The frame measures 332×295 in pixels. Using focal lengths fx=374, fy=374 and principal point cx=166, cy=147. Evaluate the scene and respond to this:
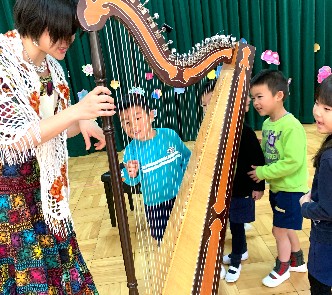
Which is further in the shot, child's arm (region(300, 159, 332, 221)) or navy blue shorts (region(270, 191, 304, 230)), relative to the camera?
navy blue shorts (region(270, 191, 304, 230))

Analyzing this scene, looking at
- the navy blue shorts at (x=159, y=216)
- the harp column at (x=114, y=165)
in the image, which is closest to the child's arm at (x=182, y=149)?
the navy blue shorts at (x=159, y=216)

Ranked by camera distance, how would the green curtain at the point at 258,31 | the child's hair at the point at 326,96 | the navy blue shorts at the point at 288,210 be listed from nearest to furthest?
the child's hair at the point at 326,96, the navy blue shorts at the point at 288,210, the green curtain at the point at 258,31

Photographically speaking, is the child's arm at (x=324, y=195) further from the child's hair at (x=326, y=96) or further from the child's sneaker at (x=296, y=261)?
the child's sneaker at (x=296, y=261)

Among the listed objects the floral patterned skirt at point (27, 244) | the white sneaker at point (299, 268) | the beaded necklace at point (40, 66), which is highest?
the beaded necklace at point (40, 66)

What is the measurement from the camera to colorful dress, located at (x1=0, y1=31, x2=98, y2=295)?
3.50ft

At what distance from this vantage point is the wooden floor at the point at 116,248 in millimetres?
1715

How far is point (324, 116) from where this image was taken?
1.16 meters

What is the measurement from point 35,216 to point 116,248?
1183 mm

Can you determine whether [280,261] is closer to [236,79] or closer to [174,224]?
[174,224]

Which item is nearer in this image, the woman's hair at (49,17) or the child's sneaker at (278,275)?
the woman's hair at (49,17)

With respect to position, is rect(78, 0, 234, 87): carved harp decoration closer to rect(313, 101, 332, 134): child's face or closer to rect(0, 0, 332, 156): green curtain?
rect(313, 101, 332, 134): child's face

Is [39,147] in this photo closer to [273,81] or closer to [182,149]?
[182,149]

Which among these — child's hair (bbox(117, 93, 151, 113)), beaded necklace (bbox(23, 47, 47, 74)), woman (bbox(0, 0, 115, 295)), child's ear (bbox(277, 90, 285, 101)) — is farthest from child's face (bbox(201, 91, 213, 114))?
beaded necklace (bbox(23, 47, 47, 74))

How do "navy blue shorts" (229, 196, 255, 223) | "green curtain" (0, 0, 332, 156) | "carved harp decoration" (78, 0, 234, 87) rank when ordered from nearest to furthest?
"carved harp decoration" (78, 0, 234, 87), "navy blue shorts" (229, 196, 255, 223), "green curtain" (0, 0, 332, 156)
